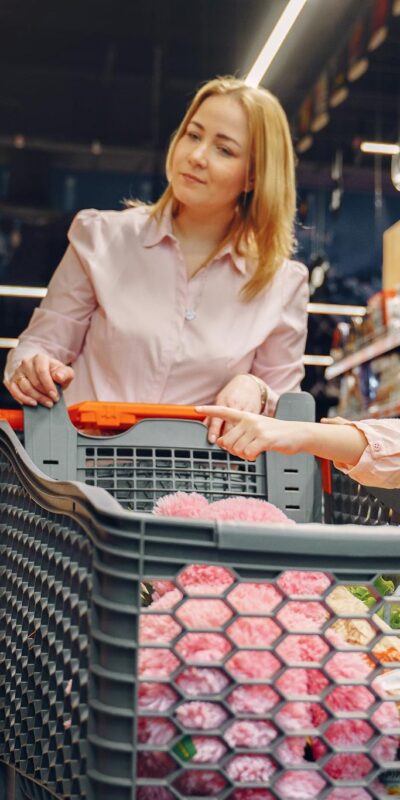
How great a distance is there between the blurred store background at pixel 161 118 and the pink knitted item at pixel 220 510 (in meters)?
6.44

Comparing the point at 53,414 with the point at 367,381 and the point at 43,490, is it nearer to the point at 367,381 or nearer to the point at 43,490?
the point at 43,490

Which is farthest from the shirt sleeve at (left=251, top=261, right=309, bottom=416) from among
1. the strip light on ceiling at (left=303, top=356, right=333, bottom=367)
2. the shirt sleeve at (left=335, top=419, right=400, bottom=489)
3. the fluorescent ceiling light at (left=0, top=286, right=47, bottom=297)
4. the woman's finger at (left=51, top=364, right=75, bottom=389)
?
the strip light on ceiling at (left=303, top=356, right=333, bottom=367)

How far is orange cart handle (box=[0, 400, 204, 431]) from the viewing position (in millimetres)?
1254

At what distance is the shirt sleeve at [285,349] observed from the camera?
61.7 inches

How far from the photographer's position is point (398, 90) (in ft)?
30.5

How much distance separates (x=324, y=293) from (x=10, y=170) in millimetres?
3209

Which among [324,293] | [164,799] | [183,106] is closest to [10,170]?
[183,106]

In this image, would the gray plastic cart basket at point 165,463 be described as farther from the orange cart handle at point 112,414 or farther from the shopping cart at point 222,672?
the shopping cart at point 222,672

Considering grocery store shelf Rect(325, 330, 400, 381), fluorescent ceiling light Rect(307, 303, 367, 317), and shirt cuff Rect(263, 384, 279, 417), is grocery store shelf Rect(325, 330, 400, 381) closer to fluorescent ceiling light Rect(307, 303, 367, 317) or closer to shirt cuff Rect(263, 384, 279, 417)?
fluorescent ceiling light Rect(307, 303, 367, 317)

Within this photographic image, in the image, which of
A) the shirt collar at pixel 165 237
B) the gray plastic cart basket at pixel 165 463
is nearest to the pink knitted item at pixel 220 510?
the gray plastic cart basket at pixel 165 463

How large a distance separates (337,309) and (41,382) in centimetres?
830

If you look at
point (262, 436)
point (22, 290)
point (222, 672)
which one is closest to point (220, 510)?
point (262, 436)

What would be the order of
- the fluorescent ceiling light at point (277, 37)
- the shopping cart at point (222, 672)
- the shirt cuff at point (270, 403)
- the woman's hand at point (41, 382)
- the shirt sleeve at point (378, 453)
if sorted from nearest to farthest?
1. the shopping cart at point (222, 672)
2. the shirt sleeve at point (378, 453)
3. the woman's hand at point (41, 382)
4. the shirt cuff at point (270, 403)
5. the fluorescent ceiling light at point (277, 37)

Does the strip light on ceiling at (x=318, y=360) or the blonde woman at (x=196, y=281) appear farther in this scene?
the strip light on ceiling at (x=318, y=360)
